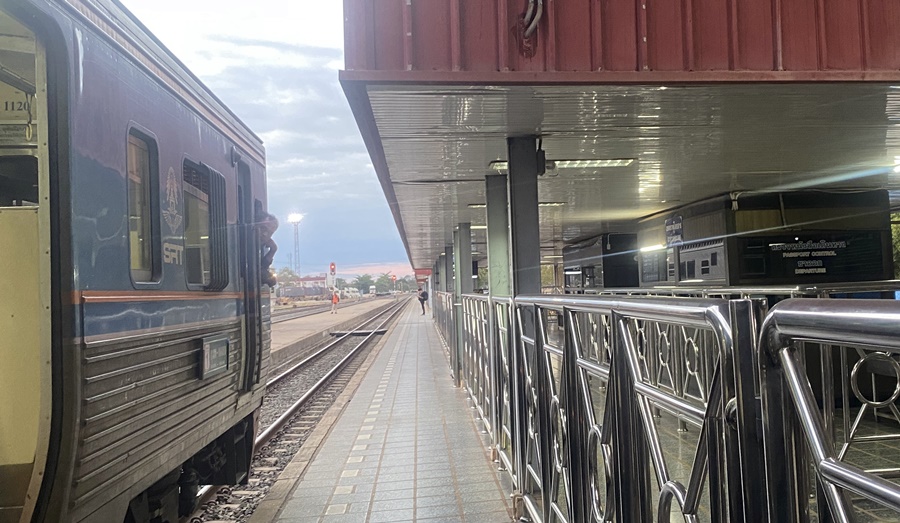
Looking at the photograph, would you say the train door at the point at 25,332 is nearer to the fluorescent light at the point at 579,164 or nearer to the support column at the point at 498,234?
the fluorescent light at the point at 579,164

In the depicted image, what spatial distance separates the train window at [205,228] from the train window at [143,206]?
492 mm

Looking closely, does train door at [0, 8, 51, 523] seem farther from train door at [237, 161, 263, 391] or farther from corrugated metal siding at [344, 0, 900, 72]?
train door at [237, 161, 263, 391]

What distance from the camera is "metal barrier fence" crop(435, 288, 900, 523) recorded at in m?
1.09

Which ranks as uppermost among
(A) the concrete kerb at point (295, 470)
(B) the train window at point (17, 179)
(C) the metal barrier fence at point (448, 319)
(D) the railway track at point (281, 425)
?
(B) the train window at point (17, 179)

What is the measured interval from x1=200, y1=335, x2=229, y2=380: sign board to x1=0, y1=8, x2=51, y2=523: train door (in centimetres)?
131

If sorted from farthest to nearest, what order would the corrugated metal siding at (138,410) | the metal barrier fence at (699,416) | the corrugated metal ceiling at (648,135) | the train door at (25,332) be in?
the corrugated metal ceiling at (648,135)
the corrugated metal siding at (138,410)
the train door at (25,332)
the metal barrier fence at (699,416)

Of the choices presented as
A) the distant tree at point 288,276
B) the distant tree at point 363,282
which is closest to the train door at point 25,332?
the distant tree at point 288,276

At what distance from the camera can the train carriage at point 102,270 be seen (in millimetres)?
2480

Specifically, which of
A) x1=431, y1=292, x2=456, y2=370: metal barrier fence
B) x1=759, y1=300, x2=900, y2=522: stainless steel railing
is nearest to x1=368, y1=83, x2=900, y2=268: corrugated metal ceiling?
x1=431, y1=292, x2=456, y2=370: metal barrier fence

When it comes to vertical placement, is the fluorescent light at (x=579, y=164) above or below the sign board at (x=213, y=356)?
above

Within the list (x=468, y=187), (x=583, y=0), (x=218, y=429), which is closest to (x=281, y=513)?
(x=218, y=429)

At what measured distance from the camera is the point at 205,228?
169 inches

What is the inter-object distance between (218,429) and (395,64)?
2812mm

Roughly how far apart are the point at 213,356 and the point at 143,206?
4.16 ft
